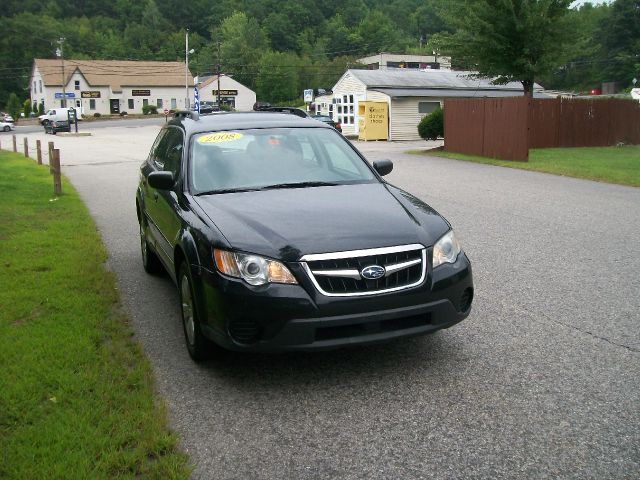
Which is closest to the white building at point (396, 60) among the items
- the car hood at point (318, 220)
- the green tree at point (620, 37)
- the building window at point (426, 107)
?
the green tree at point (620, 37)

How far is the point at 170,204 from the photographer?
541cm

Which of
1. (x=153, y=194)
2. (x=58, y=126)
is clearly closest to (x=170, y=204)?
(x=153, y=194)

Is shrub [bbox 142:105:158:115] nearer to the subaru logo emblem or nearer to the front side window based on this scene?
the front side window

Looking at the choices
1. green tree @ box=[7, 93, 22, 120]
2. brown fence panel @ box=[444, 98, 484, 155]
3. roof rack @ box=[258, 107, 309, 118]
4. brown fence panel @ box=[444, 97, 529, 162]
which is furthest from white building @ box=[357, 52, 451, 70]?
roof rack @ box=[258, 107, 309, 118]

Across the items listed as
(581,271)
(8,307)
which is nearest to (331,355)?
(8,307)

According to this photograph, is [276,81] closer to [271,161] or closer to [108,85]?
[108,85]

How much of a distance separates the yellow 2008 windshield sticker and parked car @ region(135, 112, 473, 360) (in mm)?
277

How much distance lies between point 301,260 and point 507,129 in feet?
63.9

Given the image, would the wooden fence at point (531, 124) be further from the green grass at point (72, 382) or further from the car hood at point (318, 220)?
the car hood at point (318, 220)

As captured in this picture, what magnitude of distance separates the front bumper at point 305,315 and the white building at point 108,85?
86895 millimetres

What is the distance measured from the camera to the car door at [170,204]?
17.1ft

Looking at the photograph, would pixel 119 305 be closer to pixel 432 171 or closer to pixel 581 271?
pixel 581 271

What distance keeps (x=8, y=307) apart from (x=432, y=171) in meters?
14.4

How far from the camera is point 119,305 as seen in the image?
6.06 meters
